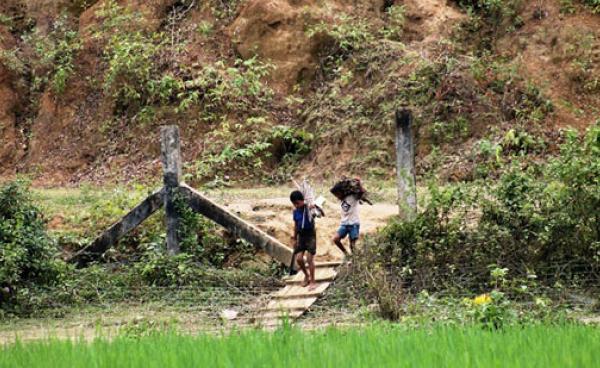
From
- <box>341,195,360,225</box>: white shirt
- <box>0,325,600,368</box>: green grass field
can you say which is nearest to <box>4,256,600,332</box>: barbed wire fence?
<box>341,195,360,225</box>: white shirt

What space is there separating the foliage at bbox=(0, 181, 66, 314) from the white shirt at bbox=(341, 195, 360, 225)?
326 cm

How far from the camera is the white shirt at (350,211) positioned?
12.1 meters

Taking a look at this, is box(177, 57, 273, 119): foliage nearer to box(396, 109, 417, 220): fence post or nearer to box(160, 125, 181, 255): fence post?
box(160, 125, 181, 255): fence post

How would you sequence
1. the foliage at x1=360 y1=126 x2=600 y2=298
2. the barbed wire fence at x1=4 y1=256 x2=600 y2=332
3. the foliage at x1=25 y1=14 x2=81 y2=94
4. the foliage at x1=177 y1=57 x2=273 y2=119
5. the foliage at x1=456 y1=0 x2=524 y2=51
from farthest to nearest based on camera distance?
the foliage at x1=25 y1=14 x2=81 y2=94, the foliage at x1=456 y1=0 x2=524 y2=51, the foliage at x1=177 y1=57 x2=273 y2=119, the foliage at x1=360 y1=126 x2=600 y2=298, the barbed wire fence at x1=4 y1=256 x2=600 y2=332

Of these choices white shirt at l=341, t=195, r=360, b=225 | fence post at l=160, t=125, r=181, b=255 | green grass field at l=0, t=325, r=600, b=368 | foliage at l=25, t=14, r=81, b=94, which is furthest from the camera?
foliage at l=25, t=14, r=81, b=94

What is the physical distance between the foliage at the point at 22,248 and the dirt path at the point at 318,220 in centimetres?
261

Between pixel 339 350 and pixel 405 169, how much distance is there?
5.58 meters

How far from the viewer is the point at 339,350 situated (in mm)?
6289

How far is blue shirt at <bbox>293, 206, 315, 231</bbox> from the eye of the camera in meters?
11.5

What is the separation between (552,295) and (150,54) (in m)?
12.6

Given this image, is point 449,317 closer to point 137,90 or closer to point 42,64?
point 137,90

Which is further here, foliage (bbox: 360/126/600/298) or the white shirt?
the white shirt

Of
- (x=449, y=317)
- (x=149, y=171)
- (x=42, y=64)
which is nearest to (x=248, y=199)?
(x=149, y=171)

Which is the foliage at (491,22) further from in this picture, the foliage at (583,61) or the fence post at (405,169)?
the fence post at (405,169)
